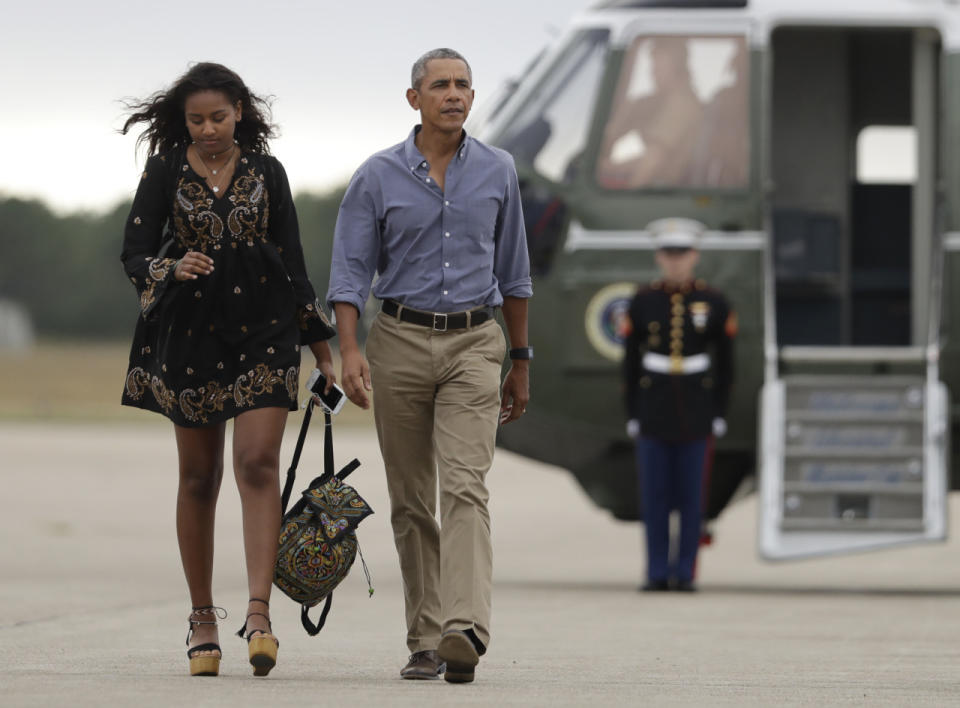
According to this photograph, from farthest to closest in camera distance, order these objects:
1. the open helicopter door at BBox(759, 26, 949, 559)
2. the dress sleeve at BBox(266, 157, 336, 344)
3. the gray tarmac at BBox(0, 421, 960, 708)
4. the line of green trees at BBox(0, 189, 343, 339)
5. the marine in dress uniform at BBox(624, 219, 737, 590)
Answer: the line of green trees at BBox(0, 189, 343, 339)
the open helicopter door at BBox(759, 26, 949, 559)
the marine in dress uniform at BBox(624, 219, 737, 590)
the dress sleeve at BBox(266, 157, 336, 344)
the gray tarmac at BBox(0, 421, 960, 708)

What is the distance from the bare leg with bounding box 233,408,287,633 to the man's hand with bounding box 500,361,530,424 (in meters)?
0.70

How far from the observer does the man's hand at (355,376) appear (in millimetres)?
6453

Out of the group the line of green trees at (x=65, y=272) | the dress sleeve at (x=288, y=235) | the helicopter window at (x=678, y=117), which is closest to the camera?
the dress sleeve at (x=288, y=235)

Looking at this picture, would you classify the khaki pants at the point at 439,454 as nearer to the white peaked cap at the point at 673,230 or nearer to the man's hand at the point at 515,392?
the man's hand at the point at 515,392

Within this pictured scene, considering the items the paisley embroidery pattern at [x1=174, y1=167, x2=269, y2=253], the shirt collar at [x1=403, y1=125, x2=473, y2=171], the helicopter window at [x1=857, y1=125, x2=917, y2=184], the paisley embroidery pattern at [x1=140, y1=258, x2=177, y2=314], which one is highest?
the helicopter window at [x1=857, y1=125, x2=917, y2=184]

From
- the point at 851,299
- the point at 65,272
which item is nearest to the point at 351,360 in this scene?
the point at 851,299

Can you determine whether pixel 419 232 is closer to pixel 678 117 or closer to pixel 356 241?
pixel 356 241

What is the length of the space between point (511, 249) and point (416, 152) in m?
0.41

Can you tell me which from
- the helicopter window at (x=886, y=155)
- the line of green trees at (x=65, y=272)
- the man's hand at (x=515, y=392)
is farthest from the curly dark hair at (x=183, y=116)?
the line of green trees at (x=65, y=272)

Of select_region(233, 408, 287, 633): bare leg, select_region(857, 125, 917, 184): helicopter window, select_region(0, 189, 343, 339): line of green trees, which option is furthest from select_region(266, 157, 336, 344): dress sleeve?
select_region(0, 189, 343, 339): line of green trees

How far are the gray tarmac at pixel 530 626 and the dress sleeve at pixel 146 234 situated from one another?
1.10m

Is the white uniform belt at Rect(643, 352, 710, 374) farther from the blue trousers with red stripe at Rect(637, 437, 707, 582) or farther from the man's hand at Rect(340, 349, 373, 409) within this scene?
the man's hand at Rect(340, 349, 373, 409)

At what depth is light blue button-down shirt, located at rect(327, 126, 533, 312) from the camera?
6676 mm

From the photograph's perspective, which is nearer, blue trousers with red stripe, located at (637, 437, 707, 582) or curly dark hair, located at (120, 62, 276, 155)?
curly dark hair, located at (120, 62, 276, 155)
